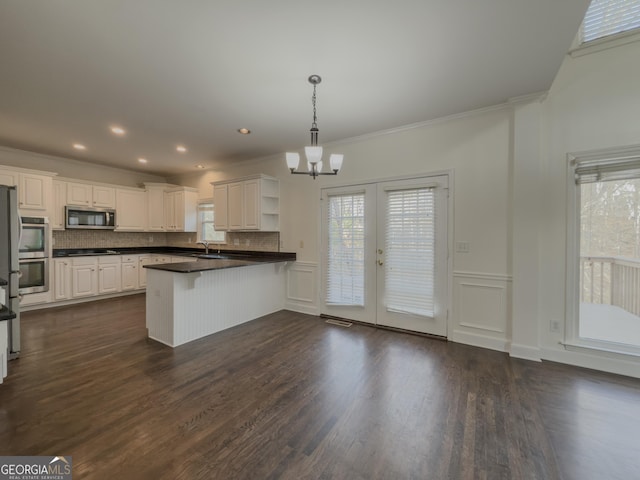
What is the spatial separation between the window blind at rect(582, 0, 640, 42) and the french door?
1889mm

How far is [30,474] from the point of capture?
1.53 m

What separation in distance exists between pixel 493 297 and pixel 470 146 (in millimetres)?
1833

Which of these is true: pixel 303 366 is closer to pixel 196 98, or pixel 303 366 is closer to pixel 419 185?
pixel 419 185

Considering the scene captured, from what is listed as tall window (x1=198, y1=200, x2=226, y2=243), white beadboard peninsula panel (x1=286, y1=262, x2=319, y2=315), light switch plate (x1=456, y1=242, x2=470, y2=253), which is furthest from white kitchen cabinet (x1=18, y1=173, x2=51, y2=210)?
light switch plate (x1=456, y1=242, x2=470, y2=253)

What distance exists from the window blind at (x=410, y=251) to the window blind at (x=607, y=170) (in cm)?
143

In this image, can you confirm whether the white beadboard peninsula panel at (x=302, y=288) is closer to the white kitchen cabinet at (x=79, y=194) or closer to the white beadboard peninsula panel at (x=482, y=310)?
the white beadboard peninsula panel at (x=482, y=310)

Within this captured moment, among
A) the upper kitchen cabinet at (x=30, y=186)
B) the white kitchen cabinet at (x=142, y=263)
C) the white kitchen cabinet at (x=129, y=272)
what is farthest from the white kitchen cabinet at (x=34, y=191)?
the white kitchen cabinet at (x=142, y=263)

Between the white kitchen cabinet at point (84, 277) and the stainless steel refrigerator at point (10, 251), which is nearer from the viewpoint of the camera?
the stainless steel refrigerator at point (10, 251)

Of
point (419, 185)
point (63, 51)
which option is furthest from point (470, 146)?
point (63, 51)

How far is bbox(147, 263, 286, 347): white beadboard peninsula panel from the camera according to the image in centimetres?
327

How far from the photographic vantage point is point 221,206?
5.24 metres

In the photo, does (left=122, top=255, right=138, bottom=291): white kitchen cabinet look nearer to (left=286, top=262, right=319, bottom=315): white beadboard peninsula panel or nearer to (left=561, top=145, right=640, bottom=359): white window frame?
(left=286, top=262, right=319, bottom=315): white beadboard peninsula panel

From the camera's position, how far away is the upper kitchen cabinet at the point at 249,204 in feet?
15.5

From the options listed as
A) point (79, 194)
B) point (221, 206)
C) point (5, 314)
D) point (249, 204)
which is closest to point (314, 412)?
point (5, 314)
